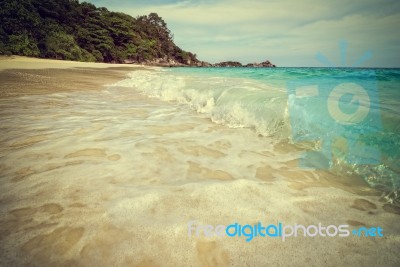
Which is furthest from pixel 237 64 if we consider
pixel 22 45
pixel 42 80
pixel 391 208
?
pixel 391 208

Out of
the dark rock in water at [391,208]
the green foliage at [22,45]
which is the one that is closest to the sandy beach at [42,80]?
the dark rock in water at [391,208]

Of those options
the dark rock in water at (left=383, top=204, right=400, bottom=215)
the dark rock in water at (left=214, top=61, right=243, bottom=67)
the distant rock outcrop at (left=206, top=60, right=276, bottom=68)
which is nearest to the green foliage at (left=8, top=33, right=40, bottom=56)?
the dark rock in water at (left=383, top=204, right=400, bottom=215)

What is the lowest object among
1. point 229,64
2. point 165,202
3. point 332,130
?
point 165,202

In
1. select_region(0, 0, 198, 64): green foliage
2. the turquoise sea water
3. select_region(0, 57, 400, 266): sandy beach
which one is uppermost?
select_region(0, 0, 198, 64): green foliage

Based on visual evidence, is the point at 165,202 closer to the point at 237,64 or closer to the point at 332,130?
the point at 332,130

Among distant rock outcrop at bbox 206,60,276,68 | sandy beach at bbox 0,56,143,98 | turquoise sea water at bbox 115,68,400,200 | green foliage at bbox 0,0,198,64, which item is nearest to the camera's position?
turquoise sea water at bbox 115,68,400,200

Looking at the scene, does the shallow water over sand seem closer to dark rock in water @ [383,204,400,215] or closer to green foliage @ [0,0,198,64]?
dark rock in water @ [383,204,400,215]

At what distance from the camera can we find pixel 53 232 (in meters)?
1.30

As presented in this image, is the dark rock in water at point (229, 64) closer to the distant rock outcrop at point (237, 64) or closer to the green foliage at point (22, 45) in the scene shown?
the distant rock outcrop at point (237, 64)

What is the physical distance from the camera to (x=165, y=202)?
5.38ft

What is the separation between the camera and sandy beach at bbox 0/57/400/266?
1.23 metres

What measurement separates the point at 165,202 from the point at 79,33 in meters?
52.5

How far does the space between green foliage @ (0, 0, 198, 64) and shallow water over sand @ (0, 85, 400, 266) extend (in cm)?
3349

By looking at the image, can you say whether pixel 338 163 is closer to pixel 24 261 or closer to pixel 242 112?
pixel 242 112
